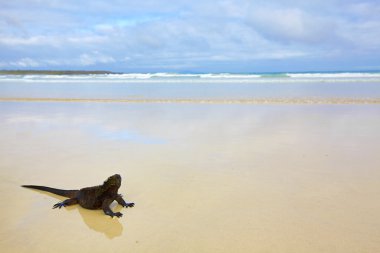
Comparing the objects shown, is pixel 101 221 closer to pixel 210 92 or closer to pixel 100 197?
pixel 100 197

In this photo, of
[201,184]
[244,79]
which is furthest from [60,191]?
[244,79]

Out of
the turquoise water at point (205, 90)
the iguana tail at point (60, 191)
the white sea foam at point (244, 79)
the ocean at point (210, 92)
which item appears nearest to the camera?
the iguana tail at point (60, 191)

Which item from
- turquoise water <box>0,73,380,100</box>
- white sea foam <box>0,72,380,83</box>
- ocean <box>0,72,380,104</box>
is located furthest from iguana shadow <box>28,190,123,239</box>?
white sea foam <box>0,72,380,83</box>

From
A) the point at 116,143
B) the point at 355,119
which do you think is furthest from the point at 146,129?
the point at 355,119

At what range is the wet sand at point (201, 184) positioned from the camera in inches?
121

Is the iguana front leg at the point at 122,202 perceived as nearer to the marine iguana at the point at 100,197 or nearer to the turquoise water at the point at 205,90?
the marine iguana at the point at 100,197

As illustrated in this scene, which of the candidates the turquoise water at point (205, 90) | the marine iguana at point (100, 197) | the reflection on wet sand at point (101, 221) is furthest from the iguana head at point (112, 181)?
the turquoise water at point (205, 90)

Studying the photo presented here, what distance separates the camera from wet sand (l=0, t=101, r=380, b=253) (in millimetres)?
3062

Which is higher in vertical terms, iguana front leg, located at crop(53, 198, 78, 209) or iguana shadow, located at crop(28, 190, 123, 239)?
→ iguana front leg, located at crop(53, 198, 78, 209)

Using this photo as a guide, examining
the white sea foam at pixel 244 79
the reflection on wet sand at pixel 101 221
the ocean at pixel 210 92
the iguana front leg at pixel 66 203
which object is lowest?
the reflection on wet sand at pixel 101 221

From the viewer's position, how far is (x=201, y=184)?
4379mm

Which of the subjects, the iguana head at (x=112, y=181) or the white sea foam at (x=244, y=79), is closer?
the iguana head at (x=112, y=181)

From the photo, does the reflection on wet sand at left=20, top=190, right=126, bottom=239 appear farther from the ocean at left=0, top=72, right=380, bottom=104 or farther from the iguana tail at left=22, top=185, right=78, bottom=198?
the ocean at left=0, top=72, right=380, bottom=104

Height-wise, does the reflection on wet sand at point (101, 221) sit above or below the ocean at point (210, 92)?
below
